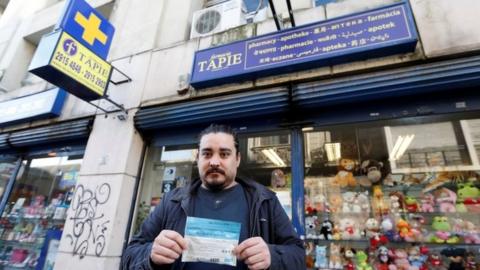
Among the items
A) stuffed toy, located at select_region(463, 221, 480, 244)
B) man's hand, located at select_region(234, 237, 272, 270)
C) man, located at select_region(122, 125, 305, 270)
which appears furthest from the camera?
stuffed toy, located at select_region(463, 221, 480, 244)

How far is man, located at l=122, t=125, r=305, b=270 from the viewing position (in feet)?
5.06

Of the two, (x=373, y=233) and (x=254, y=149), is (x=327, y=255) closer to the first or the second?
(x=373, y=233)

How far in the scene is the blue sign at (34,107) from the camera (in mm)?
5500

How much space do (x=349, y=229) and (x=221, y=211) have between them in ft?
7.82

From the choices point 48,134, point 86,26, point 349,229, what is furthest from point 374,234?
point 48,134

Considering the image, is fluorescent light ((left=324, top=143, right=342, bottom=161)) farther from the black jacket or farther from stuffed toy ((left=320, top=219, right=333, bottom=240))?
the black jacket

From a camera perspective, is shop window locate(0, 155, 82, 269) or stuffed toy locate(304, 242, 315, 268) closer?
stuffed toy locate(304, 242, 315, 268)

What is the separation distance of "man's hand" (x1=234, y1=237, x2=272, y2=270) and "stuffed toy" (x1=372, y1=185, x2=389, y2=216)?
256 centimetres

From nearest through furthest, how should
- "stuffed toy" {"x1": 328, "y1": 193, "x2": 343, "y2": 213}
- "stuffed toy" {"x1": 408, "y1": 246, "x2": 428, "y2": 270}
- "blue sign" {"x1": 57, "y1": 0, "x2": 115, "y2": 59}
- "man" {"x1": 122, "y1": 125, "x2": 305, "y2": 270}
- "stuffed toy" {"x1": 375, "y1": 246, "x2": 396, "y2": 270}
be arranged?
1. "man" {"x1": 122, "y1": 125, "x2": 305, "y2": 270}
2. "stuffed toy" {"x1": 408, "y1": 246, "x2": 428, "y2": 270}
3. "stuffed toy" {"x1": 375, "y1": 246, "x2": 396, "y2": 270}
4. "stuffed toy" {"x1": 328, "y1": 193, "x2": 343, "y2": 213}
5. "blue sign" {"x1": 57, "y1": 0, "x2": 115, "y2": 59}

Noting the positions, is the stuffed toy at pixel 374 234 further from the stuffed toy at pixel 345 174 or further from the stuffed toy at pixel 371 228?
the stuffed toy at pixel 345 174

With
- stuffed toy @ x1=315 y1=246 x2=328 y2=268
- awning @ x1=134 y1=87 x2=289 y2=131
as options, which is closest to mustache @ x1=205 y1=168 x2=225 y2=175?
awning @ x1=134 y1=87 x2=289 y2=131

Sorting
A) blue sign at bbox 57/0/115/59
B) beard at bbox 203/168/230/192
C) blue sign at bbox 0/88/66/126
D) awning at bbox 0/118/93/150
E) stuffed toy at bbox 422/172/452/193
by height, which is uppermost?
blue sign at bbox 57/0/115/59

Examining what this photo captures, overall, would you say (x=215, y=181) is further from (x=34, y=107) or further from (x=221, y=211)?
(x=34, y=107)

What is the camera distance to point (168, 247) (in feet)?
4.54
